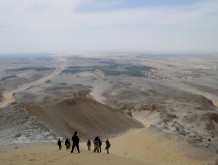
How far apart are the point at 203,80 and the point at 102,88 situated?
31.4 m

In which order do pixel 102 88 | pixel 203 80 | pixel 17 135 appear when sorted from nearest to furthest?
pixel 17 135 → pixel 102 88 → pixel 203 80

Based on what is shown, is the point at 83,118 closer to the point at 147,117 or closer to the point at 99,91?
the point at 147,117

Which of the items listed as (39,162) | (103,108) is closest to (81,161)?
(39,162)

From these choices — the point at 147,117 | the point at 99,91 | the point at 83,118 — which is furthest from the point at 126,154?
the point at 99,91

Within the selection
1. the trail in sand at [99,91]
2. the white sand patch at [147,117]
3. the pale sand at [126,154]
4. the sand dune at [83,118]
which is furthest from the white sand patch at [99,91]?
the pale sand at [126,154]

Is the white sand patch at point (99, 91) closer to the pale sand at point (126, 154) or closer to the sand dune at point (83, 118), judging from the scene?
the sand dune at point (83, 118)

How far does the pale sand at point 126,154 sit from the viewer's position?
14031mm

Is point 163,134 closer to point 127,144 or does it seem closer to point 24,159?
point 127,144

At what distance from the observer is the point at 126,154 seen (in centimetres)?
2261

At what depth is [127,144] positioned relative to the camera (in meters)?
26.2

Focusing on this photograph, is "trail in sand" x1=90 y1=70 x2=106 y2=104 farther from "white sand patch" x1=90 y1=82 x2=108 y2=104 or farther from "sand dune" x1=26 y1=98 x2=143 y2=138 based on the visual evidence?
"sand dune" x1=26 y1=98 x2=143 y2=138

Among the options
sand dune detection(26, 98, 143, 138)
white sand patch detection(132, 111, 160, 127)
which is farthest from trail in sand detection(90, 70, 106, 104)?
sand dune detection(26, 98, 143, 138)

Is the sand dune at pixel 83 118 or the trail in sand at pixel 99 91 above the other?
the sand dune at pixel 83 118

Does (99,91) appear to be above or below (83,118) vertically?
below
